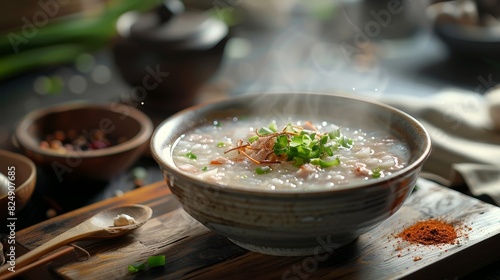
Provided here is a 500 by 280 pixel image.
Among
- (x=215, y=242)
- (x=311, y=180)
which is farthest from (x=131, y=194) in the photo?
(x=311, y=180)

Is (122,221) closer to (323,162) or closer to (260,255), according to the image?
(260,255)

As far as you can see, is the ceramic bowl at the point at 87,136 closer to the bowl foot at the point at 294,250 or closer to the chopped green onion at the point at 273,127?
the chopped green onion at the point at 273,127

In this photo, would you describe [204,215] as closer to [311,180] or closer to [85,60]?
[311,180]

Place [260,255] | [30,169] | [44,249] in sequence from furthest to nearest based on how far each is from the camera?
[30,169] → [260,255] → [44,249]

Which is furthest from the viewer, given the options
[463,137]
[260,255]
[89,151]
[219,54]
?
[219,54]

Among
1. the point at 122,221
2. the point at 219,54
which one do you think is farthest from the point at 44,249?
the point at 219,54

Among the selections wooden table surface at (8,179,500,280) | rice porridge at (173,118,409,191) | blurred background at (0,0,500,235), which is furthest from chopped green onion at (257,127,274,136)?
blurred background at (0,0,500,235)

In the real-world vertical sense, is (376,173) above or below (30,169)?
above

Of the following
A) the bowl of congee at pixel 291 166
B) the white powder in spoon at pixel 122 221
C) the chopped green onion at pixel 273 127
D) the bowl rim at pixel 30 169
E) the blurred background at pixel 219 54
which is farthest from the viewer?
the blurred background at pixel 219 54

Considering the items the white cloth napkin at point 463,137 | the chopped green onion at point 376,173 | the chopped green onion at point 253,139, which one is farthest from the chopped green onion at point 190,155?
the white cloth napkin at point 463,137
